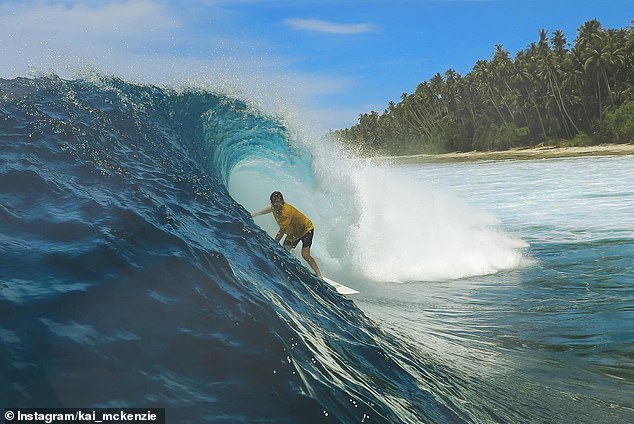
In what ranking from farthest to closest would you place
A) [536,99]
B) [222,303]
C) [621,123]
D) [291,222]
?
[536,99] < [621,123] < [291,222] < [222,303]

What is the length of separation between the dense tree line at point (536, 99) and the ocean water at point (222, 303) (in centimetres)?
5431

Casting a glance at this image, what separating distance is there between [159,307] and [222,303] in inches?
18.3

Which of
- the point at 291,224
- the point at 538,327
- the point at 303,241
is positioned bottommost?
the point at 538,327

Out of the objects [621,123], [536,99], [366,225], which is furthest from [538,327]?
[536,99]

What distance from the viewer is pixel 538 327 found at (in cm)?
827

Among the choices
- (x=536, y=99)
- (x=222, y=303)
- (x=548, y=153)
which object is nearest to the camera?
(x=222, y=303)

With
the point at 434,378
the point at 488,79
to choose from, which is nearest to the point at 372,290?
the point at 434,378

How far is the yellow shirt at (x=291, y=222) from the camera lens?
31.8ft

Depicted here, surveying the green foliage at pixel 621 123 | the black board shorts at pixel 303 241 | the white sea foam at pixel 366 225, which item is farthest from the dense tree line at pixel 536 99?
the black board shorts at pixel 303 241

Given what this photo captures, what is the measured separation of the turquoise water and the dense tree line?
53550mm

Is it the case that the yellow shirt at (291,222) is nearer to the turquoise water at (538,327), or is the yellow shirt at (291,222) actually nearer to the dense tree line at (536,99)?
the turquoise water at (538,327)

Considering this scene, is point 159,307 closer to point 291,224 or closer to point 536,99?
point 291,224

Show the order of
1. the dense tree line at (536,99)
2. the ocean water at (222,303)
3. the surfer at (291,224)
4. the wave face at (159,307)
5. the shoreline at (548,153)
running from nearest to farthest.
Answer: the wave face at (159,307) < the ocean water at (222,303) < the surfer at (291,224) < the shoreline at (548,153) < the dense tree line at (536,99)

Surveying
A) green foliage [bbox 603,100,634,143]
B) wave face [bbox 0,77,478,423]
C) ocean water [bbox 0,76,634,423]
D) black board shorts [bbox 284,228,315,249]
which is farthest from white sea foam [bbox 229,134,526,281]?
green foliage [bbox 603,100,634,143]
